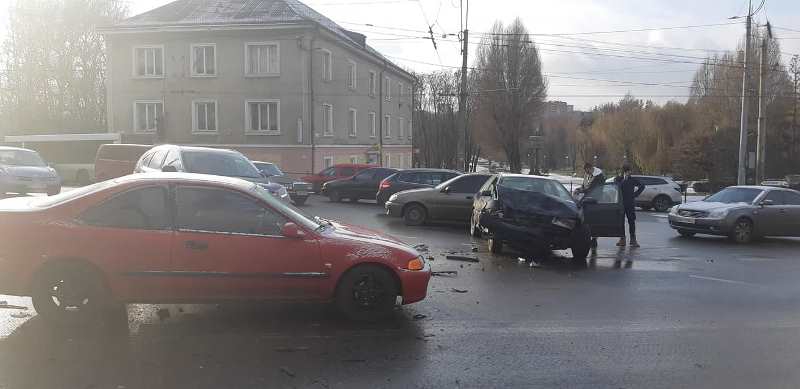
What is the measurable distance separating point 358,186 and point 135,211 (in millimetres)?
17856

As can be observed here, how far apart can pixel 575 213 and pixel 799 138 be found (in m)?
57.5

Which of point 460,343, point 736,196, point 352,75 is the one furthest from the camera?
point 352,75

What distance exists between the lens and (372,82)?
46562mm

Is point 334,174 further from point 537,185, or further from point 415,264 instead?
point 415,264

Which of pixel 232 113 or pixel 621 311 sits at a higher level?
pixel 232 113

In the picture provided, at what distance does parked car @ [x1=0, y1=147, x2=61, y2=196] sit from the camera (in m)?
18.6

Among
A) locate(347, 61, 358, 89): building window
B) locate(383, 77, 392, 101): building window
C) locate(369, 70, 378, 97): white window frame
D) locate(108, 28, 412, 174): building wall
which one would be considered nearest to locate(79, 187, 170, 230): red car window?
locate(108, 28, 412, 174): building wall

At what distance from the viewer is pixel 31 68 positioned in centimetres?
4850

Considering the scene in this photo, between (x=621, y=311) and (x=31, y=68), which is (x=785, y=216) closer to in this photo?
(x=621, y=311)

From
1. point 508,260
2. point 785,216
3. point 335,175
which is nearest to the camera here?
point 508,260

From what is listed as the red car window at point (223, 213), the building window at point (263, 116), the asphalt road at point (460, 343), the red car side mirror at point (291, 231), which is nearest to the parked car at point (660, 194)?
the asphalt road at point (460, 343)

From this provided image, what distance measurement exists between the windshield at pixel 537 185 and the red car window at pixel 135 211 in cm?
715

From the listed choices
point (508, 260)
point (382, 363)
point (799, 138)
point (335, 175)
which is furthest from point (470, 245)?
point (799, 138)

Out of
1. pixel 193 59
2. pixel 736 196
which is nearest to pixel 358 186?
pixel 736 196
